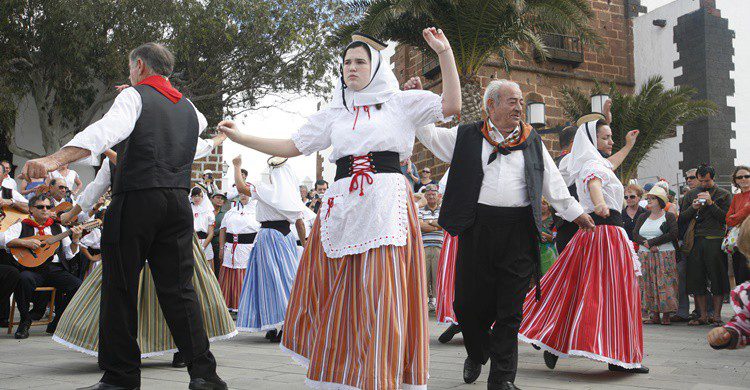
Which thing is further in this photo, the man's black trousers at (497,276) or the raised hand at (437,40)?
the man's black trousers at (497,276)

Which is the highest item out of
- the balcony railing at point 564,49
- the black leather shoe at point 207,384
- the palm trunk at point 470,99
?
the balcony railing at point 564,49

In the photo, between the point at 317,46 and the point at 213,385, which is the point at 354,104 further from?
the point at 317,46

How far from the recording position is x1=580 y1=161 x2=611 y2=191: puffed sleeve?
17.5 feet

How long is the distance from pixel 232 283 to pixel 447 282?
319cm

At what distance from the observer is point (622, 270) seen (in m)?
5.24

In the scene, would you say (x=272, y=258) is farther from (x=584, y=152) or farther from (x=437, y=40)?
(x=437, y=40)

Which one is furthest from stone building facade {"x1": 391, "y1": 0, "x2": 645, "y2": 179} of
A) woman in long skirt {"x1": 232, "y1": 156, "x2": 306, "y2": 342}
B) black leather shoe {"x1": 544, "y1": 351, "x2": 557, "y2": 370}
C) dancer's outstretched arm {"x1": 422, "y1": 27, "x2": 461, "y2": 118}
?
dancer's outstretched arm {"x1": 422, "y1": 27, "x2": 461, "y2": 118}

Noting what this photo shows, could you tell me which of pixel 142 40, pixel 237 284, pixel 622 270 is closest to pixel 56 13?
pixel 142 40

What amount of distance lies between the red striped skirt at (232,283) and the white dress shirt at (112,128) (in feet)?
17.1

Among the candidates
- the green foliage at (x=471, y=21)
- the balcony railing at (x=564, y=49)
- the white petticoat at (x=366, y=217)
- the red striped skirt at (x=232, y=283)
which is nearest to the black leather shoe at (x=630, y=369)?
the white petticoat at (x=366, y=217)

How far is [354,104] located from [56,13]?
15913 mm

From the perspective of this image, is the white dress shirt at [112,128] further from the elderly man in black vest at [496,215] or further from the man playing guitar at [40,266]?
the man playing guitar at [40,266]

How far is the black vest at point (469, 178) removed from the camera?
14.3 ft

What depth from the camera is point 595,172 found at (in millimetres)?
5348
